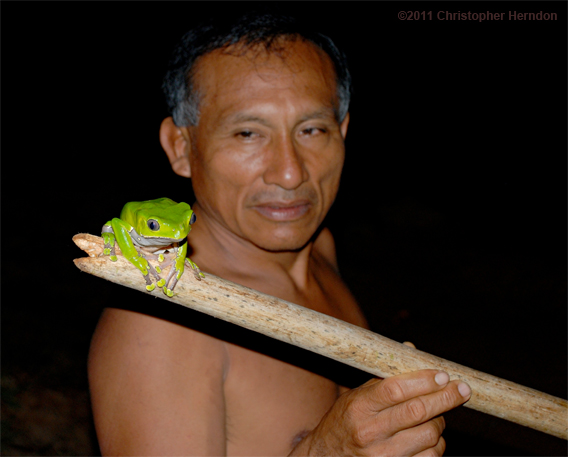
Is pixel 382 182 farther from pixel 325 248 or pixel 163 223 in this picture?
pixel 163 223

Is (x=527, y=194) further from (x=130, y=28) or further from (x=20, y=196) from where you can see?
(x=20, y=196)

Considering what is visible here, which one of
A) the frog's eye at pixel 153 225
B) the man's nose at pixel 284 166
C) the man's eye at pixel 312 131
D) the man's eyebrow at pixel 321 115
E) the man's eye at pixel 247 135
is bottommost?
the man's nose at pixel 284 166

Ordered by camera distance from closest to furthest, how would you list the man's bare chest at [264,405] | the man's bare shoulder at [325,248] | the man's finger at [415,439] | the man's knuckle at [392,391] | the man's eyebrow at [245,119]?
the man's knuckle at [392,391] < the man's finger at [415,439] < the man's bare chest at [264,405] < the man's eyebrow at [245,119] < the man's bare shoulder at [325,248]

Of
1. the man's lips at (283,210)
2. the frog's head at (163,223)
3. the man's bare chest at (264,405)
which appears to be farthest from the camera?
the man's lips at (283,210)

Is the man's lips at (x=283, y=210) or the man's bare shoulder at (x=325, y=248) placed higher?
the man's lips at (x=283, y=210)

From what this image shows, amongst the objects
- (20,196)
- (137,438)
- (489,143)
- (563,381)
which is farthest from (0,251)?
(489,143)

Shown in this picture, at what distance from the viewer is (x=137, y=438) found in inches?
66.7

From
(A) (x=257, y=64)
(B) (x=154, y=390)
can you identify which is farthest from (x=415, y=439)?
(A) (x=257, y=64)

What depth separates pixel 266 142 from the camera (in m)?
2.13

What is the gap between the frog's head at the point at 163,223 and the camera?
1.28m

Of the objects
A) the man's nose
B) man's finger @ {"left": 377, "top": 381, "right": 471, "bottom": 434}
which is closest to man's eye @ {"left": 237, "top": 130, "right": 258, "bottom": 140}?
the man's nose

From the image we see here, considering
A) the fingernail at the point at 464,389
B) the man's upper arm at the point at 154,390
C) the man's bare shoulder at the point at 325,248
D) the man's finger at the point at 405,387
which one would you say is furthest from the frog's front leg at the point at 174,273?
the man's bare shoulder at the point at 325,248

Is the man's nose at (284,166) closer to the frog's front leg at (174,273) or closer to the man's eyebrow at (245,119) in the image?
the man's eyebrow at (245,119)

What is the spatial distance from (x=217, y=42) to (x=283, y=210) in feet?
2.90
